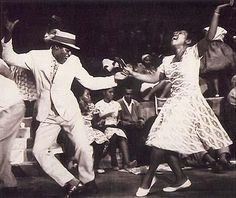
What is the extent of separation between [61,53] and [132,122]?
44.5 inches

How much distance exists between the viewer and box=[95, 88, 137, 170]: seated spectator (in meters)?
4.87

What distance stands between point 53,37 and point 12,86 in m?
0.72

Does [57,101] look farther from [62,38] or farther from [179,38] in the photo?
[179,38]

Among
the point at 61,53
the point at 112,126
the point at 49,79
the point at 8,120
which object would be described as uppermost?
the point at 61,53

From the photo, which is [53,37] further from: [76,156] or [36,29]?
[76,156]

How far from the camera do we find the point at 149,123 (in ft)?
16.1

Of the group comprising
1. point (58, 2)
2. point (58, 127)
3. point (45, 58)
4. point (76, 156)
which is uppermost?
point (58, 2)

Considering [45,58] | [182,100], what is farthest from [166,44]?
[45,58]

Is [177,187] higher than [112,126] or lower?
lower

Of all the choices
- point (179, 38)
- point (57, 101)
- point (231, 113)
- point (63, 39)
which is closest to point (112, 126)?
point (57, 101)

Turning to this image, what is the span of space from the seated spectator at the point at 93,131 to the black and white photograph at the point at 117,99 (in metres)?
0.01

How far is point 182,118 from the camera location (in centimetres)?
486

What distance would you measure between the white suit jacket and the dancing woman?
0.56 meters

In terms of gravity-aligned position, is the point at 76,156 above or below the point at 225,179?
above
